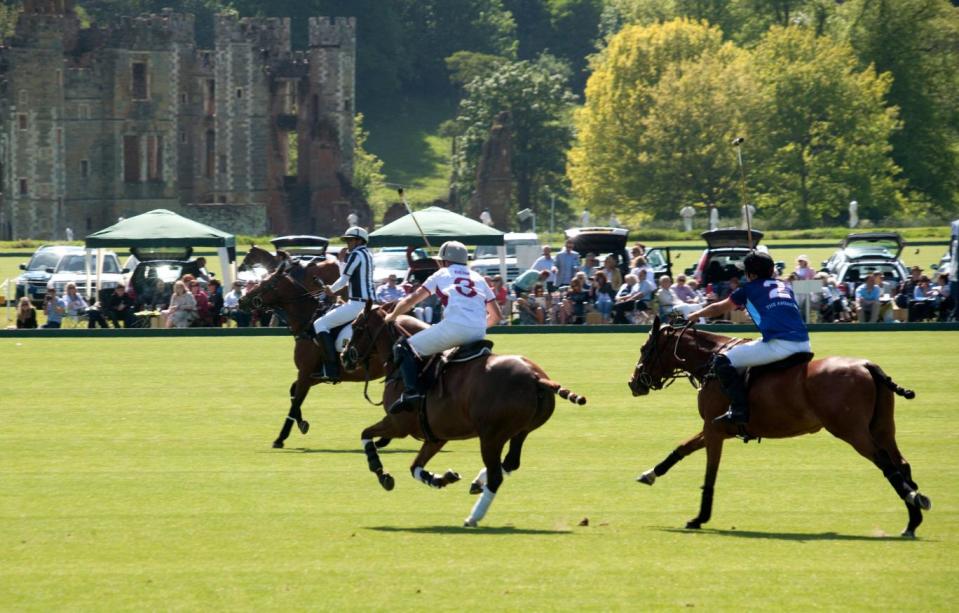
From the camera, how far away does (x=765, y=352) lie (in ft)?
42.0

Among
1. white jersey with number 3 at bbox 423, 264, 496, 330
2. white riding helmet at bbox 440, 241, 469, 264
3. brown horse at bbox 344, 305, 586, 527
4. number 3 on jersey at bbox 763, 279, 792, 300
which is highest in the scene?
white riding helmet at bbox 440, 241, 469, 264

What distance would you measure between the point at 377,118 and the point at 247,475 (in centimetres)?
12583

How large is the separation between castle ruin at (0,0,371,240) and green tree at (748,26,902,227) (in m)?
22.7

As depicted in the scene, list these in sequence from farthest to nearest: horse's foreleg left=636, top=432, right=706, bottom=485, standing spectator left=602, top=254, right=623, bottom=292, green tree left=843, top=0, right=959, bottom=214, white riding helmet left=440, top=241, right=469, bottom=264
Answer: green tree left=843, top=0, right=959, bottom=214 < standing spectator left=602, top=254, right=623, bottom=292 < white riding helmet left=440, top=241, right=469, bottom=264 < horse's foreleg left=636, top=432, right=706, bottom=485

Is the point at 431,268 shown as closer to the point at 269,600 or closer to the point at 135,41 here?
the point at 269,600

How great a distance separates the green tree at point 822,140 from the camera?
3511 inches

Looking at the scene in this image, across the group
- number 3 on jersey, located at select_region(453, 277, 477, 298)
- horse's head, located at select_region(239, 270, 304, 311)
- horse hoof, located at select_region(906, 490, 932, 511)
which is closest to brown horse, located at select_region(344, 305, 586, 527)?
A: number 3 on jersey, located at select_region(453, 277, 477, 298)

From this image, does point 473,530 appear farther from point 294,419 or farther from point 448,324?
point 294,419

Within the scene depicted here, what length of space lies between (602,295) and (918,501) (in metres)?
23.9

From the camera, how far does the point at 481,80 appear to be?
119 meters

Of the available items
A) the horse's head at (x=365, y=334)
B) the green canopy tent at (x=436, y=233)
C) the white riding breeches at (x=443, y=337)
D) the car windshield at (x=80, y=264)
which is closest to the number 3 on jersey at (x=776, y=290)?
the white riding breeches at (x=443, y=337)

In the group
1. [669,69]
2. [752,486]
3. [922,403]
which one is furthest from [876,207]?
[752,486]

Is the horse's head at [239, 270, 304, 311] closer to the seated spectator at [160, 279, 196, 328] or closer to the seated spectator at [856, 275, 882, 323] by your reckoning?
the seated spectator at [160, 279, 196, 328]

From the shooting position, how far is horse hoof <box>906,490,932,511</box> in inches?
463
